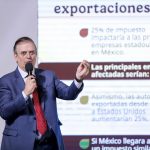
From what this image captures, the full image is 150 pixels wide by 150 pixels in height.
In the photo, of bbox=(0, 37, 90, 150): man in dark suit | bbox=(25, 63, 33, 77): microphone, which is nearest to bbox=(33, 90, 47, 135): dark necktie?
bbox=(0, 37, 90, 150): man in dark suit

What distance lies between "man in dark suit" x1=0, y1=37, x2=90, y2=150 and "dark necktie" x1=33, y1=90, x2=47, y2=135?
0.02m

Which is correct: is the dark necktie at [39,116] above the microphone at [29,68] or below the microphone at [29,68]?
below

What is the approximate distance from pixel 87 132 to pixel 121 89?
1.70ft

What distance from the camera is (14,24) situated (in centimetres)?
432

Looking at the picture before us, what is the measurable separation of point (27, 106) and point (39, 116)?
0.34 ft

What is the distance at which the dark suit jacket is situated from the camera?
269 centimetres

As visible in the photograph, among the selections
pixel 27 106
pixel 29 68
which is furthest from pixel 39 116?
pixel 29 68

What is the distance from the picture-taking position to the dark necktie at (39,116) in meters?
2.73

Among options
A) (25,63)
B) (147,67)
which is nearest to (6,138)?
(25,63)

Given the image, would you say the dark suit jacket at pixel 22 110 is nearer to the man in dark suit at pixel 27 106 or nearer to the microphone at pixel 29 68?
the man in dark suit at pixel 27 106

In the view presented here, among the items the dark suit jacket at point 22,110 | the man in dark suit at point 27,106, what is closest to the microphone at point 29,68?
the man in dark suit at point 27,106

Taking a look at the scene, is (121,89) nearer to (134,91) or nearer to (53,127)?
(134,91)

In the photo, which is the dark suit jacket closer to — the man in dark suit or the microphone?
the man in dark suit

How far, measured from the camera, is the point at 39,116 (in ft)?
9.01
